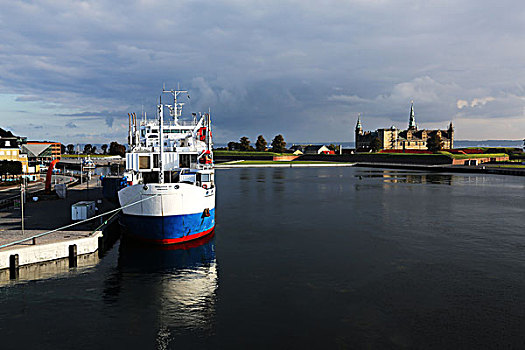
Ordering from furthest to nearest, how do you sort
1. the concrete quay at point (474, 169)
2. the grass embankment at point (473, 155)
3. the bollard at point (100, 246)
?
the grass embankment at point (473, 155)
the concrete quay at point (474, 169)
the bollard at point (100, 246)

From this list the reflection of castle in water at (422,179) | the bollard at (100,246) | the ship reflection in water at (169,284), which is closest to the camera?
the ship reflection in water at (169,284)

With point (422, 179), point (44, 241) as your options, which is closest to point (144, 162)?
point (44, 241)

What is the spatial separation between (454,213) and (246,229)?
96.5ft

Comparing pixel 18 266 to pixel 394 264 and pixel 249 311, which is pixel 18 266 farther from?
pixel 394 264

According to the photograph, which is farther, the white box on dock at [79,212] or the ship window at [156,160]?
the ship window at [156,160]

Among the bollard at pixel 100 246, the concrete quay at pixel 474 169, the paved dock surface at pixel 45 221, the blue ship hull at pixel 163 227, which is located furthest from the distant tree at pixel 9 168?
the concrete quay at pixel 474 169

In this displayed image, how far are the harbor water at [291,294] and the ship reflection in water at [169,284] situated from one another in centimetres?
9

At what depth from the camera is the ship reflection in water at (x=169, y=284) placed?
2075 centimetres

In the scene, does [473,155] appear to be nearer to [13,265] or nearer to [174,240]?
[174,240]

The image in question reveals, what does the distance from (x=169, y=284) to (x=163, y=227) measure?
27.0ft

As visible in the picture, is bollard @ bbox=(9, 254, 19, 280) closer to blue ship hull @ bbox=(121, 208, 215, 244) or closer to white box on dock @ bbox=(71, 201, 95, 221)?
blue ship hull @ bbox=(121, 208, 215, 244)

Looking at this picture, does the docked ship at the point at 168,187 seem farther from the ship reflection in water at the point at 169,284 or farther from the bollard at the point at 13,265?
the bollard at the point at 13,265

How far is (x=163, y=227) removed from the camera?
33438 millimetres

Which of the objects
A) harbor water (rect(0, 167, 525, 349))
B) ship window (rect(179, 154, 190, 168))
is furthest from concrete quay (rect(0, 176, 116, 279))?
ship window (rect(179, 154, 190, 168))
